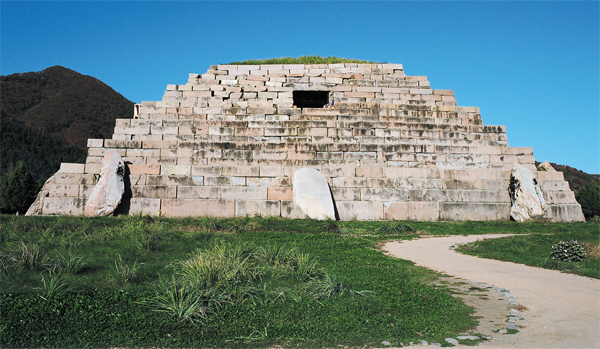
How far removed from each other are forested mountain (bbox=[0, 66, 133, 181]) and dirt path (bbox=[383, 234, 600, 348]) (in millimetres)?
49711

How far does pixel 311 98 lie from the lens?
70.1 feet

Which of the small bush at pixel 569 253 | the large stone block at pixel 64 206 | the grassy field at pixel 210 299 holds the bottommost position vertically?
the grassy field at pixel 210 299

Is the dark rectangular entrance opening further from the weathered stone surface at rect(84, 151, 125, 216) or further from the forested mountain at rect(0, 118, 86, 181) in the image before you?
the forested mountain at rect(0, 118, 86, 181)

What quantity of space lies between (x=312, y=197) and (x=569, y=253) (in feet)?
23.9

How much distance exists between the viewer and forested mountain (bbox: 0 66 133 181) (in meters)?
50.5

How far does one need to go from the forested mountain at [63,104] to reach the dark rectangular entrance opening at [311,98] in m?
55.7

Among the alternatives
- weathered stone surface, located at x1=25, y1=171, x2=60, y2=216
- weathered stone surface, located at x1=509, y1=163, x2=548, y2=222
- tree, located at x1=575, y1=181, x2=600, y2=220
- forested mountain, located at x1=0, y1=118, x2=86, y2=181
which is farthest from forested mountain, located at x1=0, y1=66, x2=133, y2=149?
tree, located at x1=575, y1=181, x2=600, y2=220

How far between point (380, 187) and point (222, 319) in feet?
35.9

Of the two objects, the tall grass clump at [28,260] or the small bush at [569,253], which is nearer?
the tall grass clump at [28,260]

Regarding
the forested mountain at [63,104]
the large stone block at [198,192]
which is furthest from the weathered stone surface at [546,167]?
the forested mountain at [63,104]

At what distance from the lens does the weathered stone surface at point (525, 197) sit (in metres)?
14.0

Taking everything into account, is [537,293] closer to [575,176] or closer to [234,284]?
[234,284]

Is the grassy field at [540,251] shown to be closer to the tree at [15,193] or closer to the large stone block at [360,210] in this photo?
the large stone block at [360,210]

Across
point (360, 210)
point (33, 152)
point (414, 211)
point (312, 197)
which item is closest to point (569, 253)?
point (414, 211)
